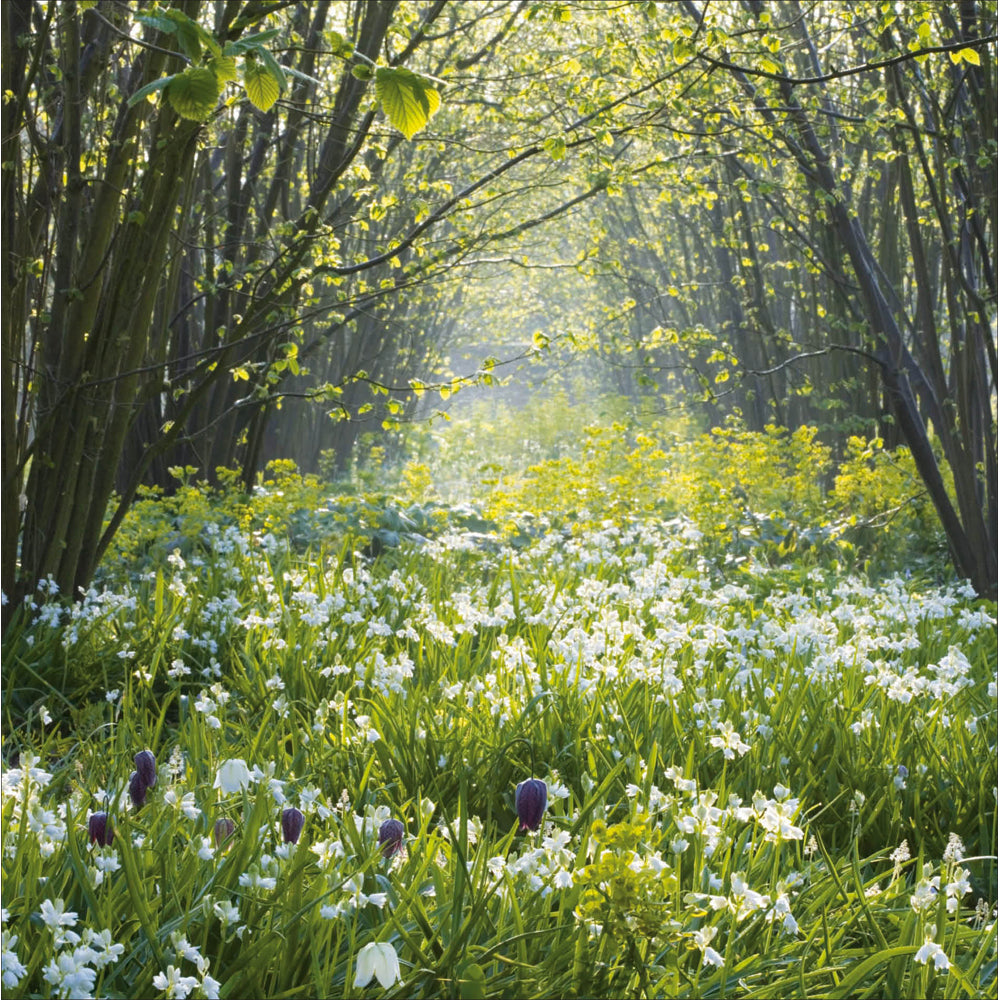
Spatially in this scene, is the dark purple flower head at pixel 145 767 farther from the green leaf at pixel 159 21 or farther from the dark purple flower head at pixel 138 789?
the green leaf at pixel 159 21

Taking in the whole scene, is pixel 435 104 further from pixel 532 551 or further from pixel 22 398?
pixel 532 551

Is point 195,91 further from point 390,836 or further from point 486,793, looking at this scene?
point 486,793

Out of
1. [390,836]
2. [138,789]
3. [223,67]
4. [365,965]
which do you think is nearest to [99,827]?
[138,789]

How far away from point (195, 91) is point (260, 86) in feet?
0.45

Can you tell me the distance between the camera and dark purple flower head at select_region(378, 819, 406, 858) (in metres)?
1.78

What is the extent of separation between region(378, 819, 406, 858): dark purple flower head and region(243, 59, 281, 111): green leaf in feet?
4.06

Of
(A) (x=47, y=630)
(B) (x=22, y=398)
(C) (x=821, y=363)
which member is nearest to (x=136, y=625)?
(A) (x=47, y=630)

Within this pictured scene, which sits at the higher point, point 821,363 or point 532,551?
point 821,363

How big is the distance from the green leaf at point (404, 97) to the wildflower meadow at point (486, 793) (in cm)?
114

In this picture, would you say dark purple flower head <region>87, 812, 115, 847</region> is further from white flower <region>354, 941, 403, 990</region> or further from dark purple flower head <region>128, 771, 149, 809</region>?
white flower <region>354, 941, 403, 990</region>

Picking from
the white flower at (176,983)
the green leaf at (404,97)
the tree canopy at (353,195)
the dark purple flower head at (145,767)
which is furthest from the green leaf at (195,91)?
the white flower at (176,983)

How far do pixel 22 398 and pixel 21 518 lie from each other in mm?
473

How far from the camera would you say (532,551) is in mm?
6105

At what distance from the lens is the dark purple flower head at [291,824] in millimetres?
1795
